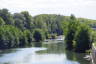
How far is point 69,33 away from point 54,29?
96.7 meters

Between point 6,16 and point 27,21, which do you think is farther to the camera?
point 27,21

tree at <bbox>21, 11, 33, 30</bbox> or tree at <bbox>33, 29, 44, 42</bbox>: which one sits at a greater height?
tree at <bbox>21, 11, 33, 30</bbox>

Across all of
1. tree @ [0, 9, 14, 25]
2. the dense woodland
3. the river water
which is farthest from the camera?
tree @ [0, 9, 14, 25]

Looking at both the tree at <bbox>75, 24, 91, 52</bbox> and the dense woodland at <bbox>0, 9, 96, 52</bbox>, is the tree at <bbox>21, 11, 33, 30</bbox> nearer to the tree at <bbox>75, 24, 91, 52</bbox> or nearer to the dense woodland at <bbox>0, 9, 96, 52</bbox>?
the dense woodland at <bbox>0, 9, 96, 52</bbox>

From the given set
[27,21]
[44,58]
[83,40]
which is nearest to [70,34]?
[83,40]

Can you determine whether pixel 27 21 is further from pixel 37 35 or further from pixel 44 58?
pixel 44 58

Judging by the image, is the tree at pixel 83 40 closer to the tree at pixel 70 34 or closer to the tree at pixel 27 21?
the tree at pixel 70 34

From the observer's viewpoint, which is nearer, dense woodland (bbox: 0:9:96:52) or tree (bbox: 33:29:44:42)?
dense woodland (bbox: 0:9:96:52)

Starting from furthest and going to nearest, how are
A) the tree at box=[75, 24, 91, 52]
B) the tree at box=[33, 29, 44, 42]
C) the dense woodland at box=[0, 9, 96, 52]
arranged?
the tree at box=[33, 29, 44, 42] < the dense woodland at box=[0, 9, 96, 52] < the tree at box=[75, 24, 91, 52]

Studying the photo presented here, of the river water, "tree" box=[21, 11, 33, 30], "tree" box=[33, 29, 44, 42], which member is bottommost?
the river water

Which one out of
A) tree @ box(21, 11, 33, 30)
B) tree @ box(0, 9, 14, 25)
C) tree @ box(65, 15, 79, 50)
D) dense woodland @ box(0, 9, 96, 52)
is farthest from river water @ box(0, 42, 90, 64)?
tree @ box(21, 11, 33, 30)

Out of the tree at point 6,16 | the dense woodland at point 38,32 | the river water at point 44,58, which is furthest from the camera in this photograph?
the tree at point 6,16

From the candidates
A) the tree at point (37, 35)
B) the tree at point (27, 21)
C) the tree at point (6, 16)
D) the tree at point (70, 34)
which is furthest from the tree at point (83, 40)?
the tree at point (27, 21)

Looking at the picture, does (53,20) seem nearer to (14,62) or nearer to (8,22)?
(8,22)
